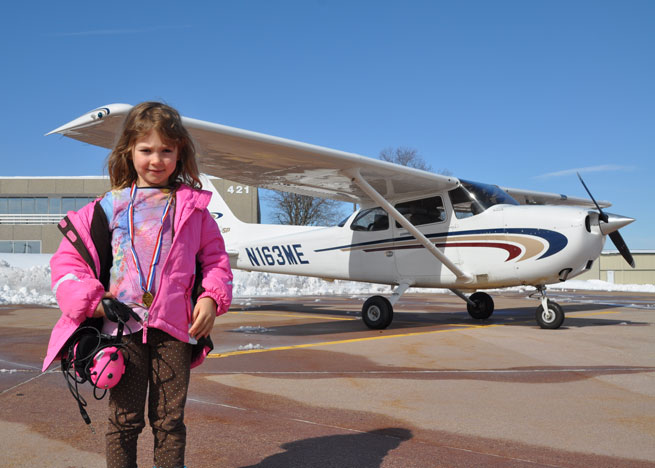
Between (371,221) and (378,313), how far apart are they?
188 centimetres

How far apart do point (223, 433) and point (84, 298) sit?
4.77 ft

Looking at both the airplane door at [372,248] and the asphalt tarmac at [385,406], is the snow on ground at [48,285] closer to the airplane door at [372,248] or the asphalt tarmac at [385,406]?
the airplane door at [372,248]

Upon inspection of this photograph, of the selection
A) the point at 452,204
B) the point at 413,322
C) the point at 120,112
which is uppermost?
the point at 120,112

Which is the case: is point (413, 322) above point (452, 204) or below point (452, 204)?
below

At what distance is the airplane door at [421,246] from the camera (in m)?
8.80

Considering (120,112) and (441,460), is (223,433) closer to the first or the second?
(441,460)

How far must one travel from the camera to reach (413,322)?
9547 mm

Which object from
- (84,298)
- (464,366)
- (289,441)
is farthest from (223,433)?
(464,366)

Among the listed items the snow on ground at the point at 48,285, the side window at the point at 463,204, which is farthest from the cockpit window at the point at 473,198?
the snow on ground at the point at 48,285

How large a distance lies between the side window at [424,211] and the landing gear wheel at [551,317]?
2.08m

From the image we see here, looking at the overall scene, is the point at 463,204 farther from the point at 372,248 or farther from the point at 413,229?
the point at 372,248

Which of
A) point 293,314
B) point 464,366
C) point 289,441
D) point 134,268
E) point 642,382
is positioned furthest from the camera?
point 293,314

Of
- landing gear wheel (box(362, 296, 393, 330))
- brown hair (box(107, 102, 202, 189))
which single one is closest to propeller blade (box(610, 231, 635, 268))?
landing gear wheel (box(362, 296, 393, 330))

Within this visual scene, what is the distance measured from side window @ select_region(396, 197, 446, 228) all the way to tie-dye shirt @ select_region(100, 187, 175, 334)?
23.7 ft
